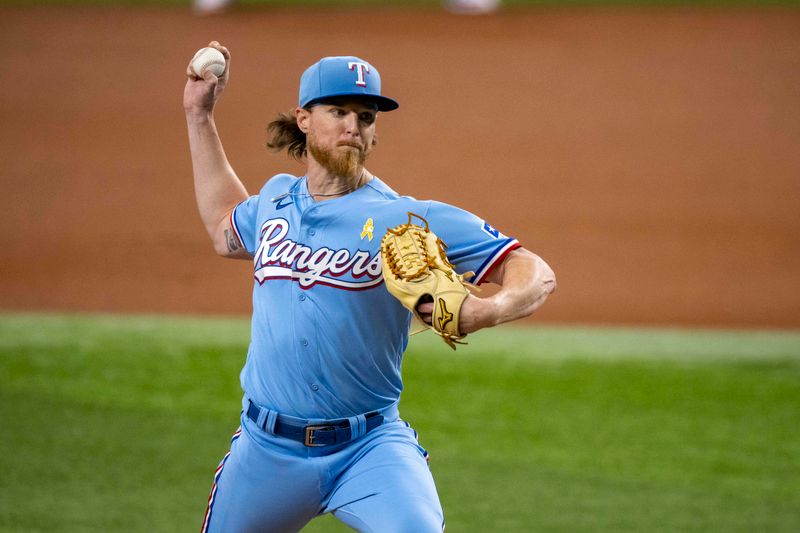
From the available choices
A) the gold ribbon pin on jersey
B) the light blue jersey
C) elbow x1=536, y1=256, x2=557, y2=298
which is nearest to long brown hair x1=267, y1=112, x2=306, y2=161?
the light blue jersey

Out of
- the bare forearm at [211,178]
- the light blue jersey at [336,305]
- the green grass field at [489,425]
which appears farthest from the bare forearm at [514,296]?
the green grass field at [489,425]

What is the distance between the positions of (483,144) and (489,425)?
8.53 m

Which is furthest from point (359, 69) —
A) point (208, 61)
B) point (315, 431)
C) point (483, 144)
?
point (483, 144)

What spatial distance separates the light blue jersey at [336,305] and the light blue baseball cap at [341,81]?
353mm

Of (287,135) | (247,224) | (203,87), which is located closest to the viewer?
(247,224)

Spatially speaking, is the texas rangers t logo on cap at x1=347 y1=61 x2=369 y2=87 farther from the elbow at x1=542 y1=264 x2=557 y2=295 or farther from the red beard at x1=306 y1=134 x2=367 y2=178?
the elbow at x1=542 y1=264 x2=557 y2=295

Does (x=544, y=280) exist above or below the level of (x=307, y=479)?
above

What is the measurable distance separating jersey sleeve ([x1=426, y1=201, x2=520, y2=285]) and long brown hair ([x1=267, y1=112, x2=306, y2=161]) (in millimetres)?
827

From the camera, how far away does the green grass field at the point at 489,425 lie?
6.39m

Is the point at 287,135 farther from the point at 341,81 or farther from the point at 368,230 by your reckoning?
the point at 368,230

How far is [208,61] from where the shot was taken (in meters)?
4.30

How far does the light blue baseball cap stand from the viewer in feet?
12.2

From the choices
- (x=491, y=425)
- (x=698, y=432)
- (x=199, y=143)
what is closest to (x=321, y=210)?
(x=199, y=143)

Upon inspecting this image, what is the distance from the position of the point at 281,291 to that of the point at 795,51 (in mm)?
15210
